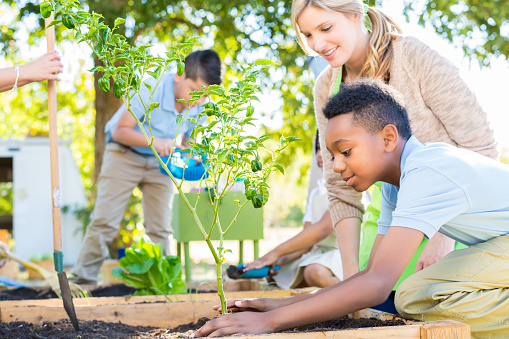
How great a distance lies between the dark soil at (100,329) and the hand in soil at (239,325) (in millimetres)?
324

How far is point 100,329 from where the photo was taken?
1.97 metres

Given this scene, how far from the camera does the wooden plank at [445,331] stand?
4.50ft

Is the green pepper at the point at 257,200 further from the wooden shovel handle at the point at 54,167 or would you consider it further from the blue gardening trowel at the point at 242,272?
the blue gardening trowel at the point at 242,272

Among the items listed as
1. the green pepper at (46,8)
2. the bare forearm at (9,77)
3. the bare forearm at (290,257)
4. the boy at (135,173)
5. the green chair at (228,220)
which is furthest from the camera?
the boy at (135,173)

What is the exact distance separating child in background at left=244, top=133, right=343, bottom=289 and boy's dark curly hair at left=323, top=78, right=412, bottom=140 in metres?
1.14

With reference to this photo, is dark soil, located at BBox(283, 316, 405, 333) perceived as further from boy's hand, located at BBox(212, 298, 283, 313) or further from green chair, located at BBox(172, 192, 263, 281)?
green chair, located at BBox(172, 192, 263, 281)

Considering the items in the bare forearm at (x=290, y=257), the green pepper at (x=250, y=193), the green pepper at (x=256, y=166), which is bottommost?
the bare forearm at (x=290, y=257)

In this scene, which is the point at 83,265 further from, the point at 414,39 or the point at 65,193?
the point at 65,193

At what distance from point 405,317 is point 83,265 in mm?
2892

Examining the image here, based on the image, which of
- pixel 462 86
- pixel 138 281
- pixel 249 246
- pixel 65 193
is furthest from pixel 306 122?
pixel 249 246

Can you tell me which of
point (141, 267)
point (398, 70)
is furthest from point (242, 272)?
point (398, 70)

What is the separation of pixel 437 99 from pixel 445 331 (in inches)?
39.5

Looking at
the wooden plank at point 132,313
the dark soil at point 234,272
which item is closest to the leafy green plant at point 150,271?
the dark soil at point 234,272

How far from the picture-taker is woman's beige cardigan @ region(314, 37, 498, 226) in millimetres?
2037
